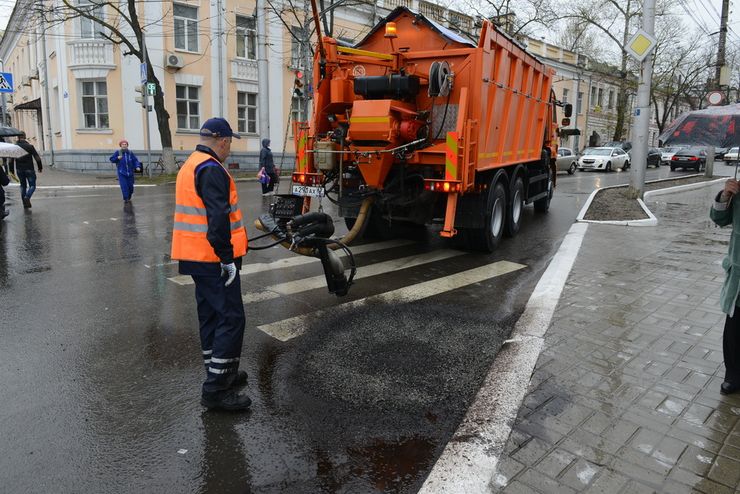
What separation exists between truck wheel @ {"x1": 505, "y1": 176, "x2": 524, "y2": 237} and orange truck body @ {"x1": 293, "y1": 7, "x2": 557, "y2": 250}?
2.30 ft

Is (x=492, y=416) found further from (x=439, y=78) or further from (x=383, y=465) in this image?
(x=439, y=78)

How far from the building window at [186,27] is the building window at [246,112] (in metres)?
3.10

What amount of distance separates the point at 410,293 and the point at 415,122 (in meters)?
2.41

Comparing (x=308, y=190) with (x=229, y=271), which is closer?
(x=229, y=271)

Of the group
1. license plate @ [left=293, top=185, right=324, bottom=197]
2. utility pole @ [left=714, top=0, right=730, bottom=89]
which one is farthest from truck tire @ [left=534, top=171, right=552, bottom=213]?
utility pole @ [left=714, top=0, right=730, bottom=89]

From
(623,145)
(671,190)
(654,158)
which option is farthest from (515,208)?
(654,158)

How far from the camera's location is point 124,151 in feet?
45.0

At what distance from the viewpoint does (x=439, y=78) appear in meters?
6.96

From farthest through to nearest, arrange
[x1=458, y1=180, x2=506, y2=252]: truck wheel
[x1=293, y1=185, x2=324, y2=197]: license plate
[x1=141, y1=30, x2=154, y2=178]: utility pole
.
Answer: [x1=141, y1=30, x2=154, y2=178]: utility pole < [x1=458, y1=180, x2=506, y2=252]: truck wheel < [x1=293, y1=185, x2=324, y2=197]: license plate

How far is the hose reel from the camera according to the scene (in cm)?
695

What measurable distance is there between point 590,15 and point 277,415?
40.2 m

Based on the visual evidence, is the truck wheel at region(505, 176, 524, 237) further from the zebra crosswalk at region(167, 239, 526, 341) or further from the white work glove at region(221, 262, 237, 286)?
the white work glove at region(221, 262, 237, 286)

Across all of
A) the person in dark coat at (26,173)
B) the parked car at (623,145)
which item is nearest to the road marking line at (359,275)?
the parked car at (623,145)

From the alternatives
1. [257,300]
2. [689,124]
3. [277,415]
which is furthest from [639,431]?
[257,300]
